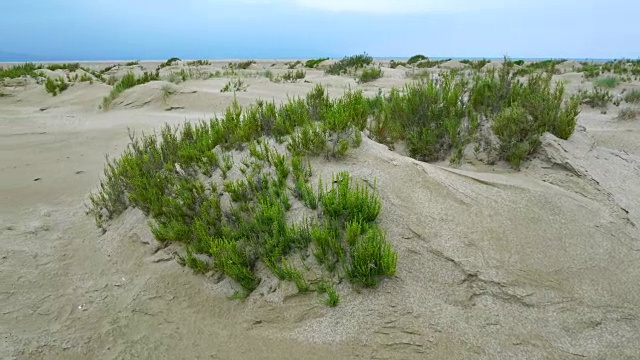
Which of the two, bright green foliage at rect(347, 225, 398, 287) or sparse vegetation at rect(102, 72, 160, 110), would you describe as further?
sparse vegetation at rect(102, 72, 160, 110)

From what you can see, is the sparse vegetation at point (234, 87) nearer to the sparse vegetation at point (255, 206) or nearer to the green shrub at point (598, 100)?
the sparse vegetation at point (255, 206)

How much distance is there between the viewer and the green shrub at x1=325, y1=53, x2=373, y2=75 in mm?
20467

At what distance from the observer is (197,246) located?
3.76 meters

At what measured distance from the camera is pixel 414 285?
3.16 meters

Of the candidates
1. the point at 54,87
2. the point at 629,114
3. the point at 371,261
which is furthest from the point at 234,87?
the point at 371,261

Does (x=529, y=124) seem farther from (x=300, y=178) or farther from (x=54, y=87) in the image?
(x=54, y=87)

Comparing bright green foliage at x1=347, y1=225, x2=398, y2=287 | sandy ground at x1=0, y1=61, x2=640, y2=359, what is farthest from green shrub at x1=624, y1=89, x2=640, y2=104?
bright green foliage at x1=347, y1=225, x2=398, y2=287

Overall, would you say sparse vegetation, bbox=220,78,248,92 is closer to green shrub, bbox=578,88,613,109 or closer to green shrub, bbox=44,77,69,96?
green shrub, bbox=44,77,69,96

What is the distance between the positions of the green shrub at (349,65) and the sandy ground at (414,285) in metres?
16.3

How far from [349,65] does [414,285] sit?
2060 cm

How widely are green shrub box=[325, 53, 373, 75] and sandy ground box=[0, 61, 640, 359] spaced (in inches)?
642

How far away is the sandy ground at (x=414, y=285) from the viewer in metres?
2.89

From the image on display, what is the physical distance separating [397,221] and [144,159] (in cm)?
323

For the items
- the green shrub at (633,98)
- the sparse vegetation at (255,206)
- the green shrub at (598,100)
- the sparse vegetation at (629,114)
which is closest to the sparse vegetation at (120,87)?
the sparse vegetation at (255,206)
